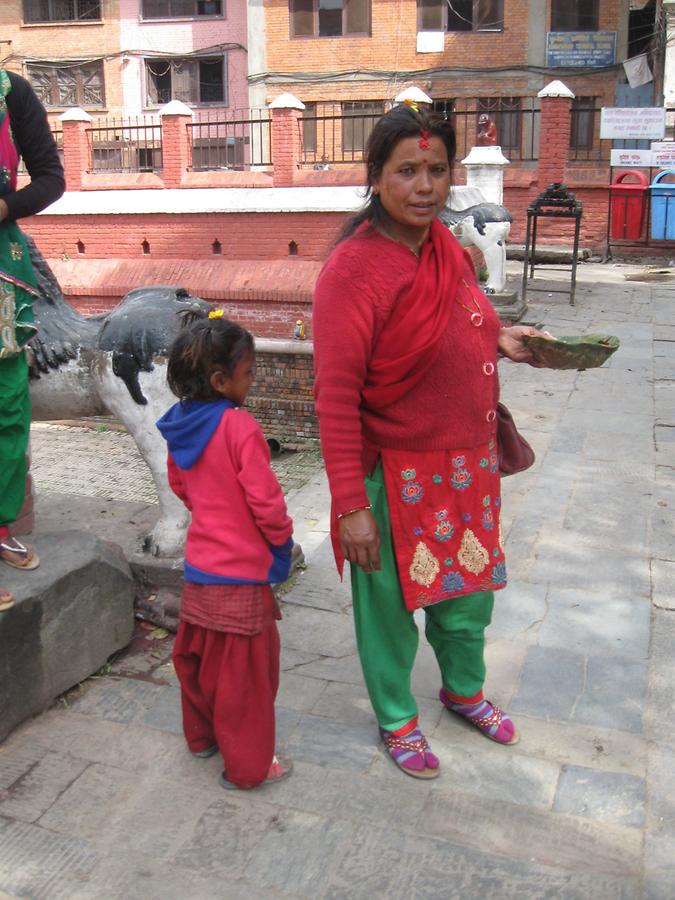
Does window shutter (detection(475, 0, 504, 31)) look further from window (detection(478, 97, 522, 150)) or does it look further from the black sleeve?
the black sleeve

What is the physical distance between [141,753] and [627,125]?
55.2 ft

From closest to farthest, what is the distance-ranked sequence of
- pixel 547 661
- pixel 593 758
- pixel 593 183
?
pixel 593 758
pixel 547 661
pixel 593 183

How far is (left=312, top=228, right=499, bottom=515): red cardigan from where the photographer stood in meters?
2.46

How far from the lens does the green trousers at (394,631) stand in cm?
272

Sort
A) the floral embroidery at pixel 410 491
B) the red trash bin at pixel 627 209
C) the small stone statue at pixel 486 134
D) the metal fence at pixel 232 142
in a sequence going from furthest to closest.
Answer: the red trash bin at pixel 627 209
the metal fence at pixel 232 142
the small stone statue at pixel 486 134
the floral embroidery at pixel 410 491

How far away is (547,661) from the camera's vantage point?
136 inches

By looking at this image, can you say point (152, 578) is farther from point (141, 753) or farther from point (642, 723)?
point (642, 723)

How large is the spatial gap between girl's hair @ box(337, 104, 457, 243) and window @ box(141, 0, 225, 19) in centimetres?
2764

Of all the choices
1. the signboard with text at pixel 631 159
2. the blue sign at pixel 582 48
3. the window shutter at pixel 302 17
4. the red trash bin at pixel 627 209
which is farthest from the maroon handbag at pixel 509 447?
the window shutter at pixel 302 17

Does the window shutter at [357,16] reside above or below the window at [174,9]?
below

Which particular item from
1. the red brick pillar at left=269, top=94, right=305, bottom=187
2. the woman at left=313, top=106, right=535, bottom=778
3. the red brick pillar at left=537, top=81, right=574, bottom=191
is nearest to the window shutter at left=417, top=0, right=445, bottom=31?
the red brick pillar at left=537, top=81, right=574, bottom=191

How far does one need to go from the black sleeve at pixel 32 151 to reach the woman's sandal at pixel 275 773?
1.89m

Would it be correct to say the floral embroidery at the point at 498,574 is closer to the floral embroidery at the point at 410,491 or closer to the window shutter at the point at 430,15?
the floral embroidery at the point at 410,491

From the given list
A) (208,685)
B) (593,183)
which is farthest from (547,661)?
(593,183)
